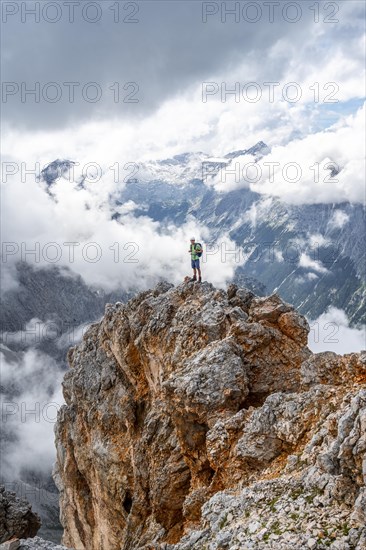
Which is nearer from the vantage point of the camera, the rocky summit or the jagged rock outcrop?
the rocky summit

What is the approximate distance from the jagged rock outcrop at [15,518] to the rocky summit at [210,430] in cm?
684

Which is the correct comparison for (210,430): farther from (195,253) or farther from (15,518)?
(15,518)

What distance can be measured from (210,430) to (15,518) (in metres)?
46.6

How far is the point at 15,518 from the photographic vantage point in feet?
222

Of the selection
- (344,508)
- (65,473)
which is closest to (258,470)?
(344,508)

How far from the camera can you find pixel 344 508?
2109 centimetres

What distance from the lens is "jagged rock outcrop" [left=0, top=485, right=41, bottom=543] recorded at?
6631 centimetres

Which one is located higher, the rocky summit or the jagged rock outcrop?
the rocky summit

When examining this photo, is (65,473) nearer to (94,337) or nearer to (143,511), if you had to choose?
(94,337)

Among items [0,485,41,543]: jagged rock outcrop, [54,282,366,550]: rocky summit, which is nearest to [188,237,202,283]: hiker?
[54,282,366,550]: rocky summit

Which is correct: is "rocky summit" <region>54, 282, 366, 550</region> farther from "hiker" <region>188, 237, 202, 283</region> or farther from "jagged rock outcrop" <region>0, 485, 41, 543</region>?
"jagged rock outcrop" <region>0, 485, 41, 543</region>

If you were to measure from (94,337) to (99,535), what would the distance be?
88.8 ft

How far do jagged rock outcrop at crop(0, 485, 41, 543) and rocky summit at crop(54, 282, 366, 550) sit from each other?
6.84 metres

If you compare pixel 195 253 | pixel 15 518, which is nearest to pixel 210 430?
pixel 195 253
